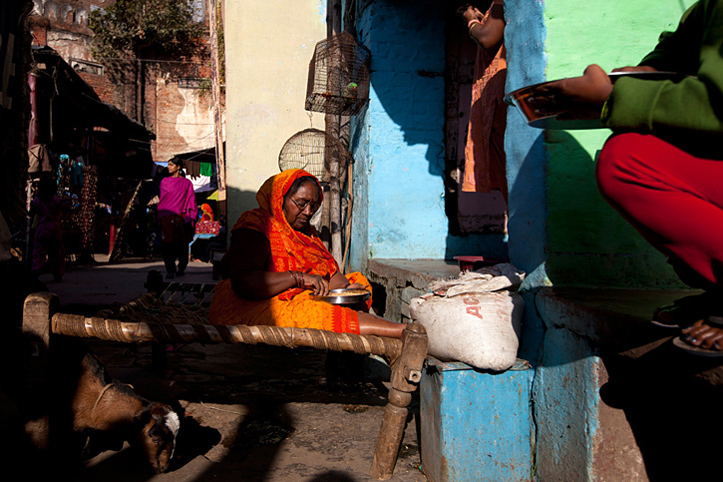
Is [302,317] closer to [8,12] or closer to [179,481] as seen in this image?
[179,481]

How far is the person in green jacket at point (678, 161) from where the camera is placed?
3.56 ft

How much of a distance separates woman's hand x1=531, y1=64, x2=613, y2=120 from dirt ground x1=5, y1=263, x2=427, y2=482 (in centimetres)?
167

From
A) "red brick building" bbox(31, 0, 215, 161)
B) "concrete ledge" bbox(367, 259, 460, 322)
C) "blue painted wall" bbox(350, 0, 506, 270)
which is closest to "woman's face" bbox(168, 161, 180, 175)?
"blue painted wall" bbox(350, 0, 506, 270)

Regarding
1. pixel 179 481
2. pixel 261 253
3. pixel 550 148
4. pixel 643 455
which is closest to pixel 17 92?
pixel 261 253

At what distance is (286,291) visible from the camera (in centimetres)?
273

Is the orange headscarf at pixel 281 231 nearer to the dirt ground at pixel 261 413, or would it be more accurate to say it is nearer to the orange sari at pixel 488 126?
the dirt ground at pixel 261 413

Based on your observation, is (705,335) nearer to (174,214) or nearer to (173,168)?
(174,214)

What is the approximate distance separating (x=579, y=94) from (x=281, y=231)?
6.74ft

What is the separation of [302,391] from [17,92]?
2481mm

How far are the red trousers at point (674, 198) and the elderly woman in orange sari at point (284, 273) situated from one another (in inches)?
59.9

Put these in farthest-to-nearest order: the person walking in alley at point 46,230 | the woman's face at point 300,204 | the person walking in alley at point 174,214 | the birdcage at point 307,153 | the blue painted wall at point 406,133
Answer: the person walking in alley at point 174,214 < the person walking in alley at point 46,230 < the birdcage at point 307,153 < the blue painted wall at point 406,133 < the woman's face at point 300,204

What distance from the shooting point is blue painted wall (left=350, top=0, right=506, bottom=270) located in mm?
4641

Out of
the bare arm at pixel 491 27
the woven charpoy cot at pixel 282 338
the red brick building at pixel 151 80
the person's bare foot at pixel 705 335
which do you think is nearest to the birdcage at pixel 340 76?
the bare arm at pixel 491 27

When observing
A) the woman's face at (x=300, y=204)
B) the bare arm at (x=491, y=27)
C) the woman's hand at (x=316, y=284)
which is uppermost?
the bare arm at (x=491, y=27)
